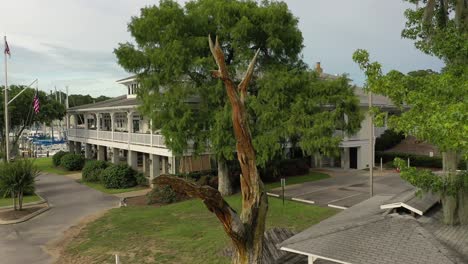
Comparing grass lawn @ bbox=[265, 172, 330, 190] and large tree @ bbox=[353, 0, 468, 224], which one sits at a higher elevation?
large tree @ bbox=[353, 0, 468, 224]

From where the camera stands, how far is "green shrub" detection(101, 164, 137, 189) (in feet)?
93.5

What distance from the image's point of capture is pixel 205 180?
82.9ft

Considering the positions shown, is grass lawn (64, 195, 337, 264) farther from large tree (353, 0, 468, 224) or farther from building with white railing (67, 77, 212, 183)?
large tree (353, 0, 468, 224)

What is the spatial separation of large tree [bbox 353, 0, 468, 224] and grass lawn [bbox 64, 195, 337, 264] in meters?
6.81

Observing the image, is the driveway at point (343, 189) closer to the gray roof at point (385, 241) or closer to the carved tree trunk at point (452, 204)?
the carved tree trunk at point (452, 204)

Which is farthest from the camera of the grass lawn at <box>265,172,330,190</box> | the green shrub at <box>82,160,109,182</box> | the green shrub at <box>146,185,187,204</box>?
the green shrub at <box>82,160,109,182</box>

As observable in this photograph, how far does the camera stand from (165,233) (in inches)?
653

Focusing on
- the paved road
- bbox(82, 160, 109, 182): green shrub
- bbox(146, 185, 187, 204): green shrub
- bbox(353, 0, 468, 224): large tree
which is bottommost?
the paved road

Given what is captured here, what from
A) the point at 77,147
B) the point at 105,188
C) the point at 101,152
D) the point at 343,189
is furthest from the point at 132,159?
the point at 77,147

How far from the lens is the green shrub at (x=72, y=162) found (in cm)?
3850

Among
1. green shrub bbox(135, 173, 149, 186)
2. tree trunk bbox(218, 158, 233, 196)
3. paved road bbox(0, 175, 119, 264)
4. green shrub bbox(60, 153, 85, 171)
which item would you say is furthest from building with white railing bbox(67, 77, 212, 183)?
paved road bbox(0, 175, 119, 264)

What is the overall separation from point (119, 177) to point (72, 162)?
12666mm

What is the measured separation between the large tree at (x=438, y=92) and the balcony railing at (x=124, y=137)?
17.3m

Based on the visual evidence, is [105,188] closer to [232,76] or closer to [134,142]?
[134,142]
